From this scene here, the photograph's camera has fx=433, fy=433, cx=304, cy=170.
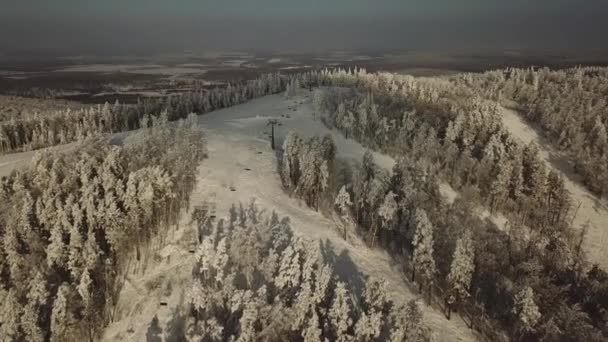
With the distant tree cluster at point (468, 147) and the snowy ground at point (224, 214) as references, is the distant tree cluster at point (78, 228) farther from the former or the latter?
the distant tree cluster at point (468, 147)

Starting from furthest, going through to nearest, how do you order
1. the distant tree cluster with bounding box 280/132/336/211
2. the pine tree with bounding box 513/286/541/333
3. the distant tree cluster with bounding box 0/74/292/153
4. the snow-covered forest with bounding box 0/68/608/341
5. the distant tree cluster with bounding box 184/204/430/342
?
the distant tree cluster with bounding box 0/74/292/153 < the distant tree cluster with bounding box 280/132/336/211 < the pine tree with bounding box 513/286/541/333 < the snow-covered forest with bounding box 0/68/608/341 < the distant tree cluster with bounding box 184/204/430/342

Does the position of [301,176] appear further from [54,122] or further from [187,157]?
[54,122]

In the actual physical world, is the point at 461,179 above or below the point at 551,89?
below

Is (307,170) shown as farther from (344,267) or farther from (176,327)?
(176,327)

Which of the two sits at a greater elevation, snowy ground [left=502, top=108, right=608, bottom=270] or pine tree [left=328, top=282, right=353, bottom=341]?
pine tree [left=328, top=282, right=353, bottom=341]

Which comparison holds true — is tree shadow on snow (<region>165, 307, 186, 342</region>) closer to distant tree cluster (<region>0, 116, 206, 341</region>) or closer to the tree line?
distant tree cluster (<region>0, 116, 206, 341</region>)

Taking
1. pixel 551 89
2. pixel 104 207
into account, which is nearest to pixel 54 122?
pixel 104 207

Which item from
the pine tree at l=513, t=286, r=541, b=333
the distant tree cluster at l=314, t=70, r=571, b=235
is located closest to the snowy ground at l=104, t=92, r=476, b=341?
the pine tree at l=513, t=286, r=541, b=333
